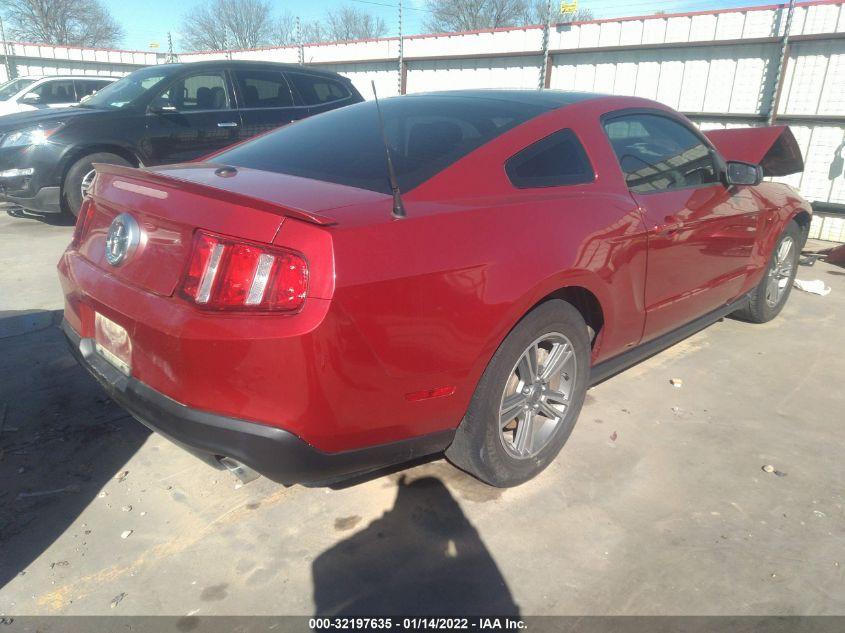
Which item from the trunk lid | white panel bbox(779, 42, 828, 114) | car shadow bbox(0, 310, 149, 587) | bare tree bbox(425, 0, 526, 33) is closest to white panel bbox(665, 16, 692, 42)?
white panel bbox(779, 42, 828, 114)

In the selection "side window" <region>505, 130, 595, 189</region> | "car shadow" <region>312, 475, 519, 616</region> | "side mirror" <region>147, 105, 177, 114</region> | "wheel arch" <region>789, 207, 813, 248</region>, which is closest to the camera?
"car shadow" <region>312, 475, 519, 616</region>

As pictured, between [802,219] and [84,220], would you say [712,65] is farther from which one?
[84,220]

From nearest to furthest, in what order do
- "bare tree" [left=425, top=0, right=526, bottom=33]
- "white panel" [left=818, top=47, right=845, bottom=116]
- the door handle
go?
the door handle, "white panel" [left=818, top=47, right=845, bottom=116], "bare tree" [left=425, top=0, right=526, bottom=33]

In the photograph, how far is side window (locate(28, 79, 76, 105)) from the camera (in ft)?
36.7

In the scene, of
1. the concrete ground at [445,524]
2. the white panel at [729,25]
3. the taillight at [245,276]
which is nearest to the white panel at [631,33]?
the white panel at [729,25]

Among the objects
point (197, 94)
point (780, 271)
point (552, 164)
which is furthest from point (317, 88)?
point (552, 164)

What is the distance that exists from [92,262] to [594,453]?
233 cm

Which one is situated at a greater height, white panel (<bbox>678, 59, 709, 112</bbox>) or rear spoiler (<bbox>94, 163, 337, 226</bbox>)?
white panel (<bbox>678, 59, 709, 112</bbox>)

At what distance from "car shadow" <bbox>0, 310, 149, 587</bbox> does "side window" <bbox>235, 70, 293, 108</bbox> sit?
467 cm

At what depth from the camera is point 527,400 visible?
104 inches

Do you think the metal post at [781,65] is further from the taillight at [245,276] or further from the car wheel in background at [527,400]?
the taillight at [245,276]

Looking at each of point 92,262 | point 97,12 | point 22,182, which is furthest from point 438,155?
point 97,12

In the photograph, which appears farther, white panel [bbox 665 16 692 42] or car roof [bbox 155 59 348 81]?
white panel [bbox 665 16 692 42]

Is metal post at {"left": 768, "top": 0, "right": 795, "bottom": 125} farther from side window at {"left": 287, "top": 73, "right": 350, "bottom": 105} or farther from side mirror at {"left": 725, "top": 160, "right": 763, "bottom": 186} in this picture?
side window at {"left": 287, "top": 73, "right": 350, "bottom": 105}
